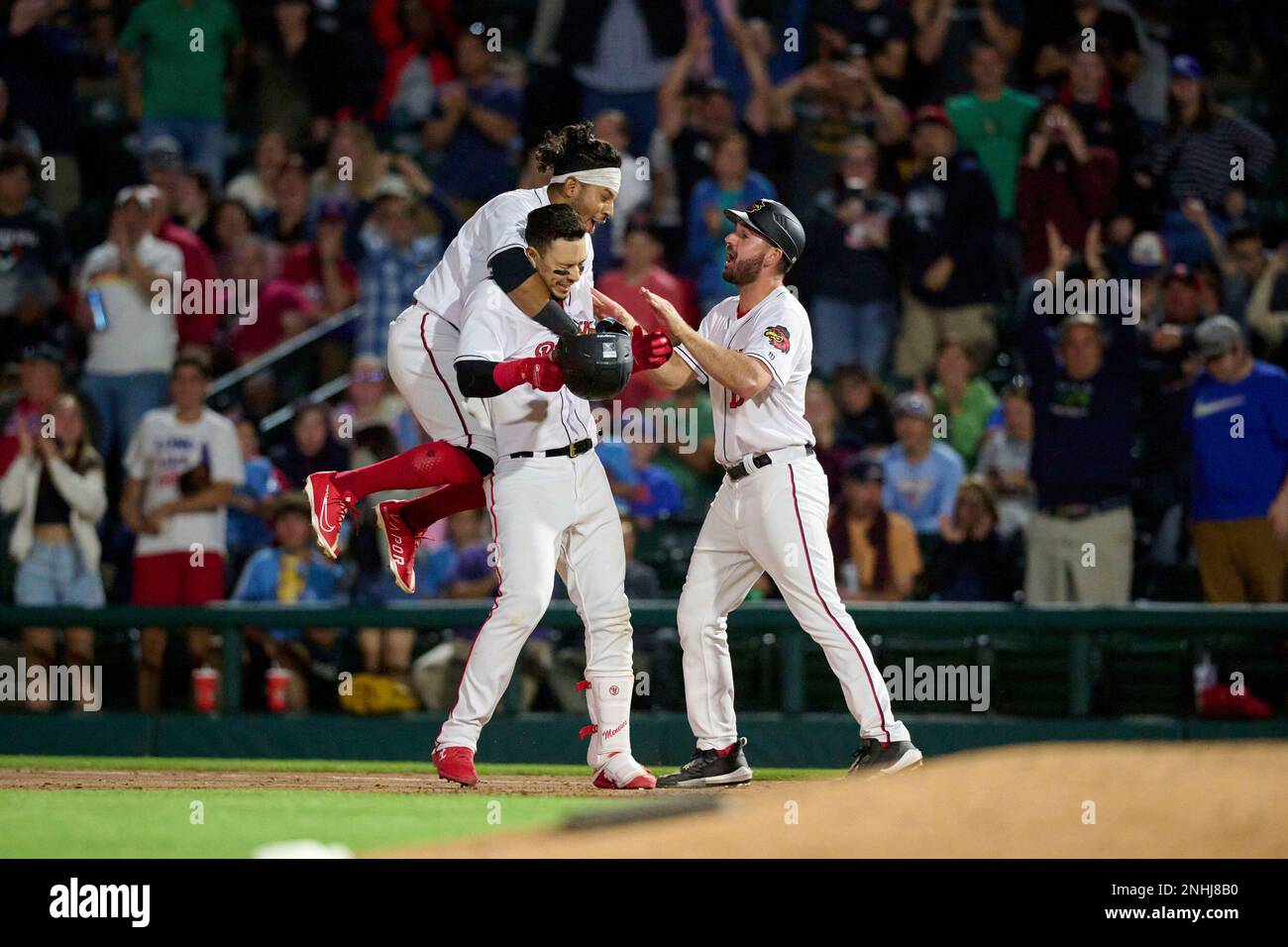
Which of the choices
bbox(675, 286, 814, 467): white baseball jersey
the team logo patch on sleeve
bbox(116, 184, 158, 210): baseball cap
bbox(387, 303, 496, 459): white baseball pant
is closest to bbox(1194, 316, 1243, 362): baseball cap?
bbox(675, 286, 814, 467): white baseball jersey

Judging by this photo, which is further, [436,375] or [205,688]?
[205,688]

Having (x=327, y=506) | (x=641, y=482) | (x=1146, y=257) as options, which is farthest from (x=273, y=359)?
(x=1146, y=257)

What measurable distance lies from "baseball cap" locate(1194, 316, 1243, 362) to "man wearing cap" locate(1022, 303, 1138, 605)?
1.61 feet

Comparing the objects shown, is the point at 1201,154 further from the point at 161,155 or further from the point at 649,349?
the point at 161,155

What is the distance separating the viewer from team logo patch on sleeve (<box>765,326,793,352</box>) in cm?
729

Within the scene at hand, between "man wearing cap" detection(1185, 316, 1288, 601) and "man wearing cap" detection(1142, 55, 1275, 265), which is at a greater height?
"man wearing cap" detection(1142, 55, 1275, 265)

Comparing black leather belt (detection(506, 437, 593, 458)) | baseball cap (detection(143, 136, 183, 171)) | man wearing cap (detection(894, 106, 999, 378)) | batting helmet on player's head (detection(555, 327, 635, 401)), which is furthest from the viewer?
baseball cap (detection(143, 136, 183, 171))

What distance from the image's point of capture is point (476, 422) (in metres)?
7.55

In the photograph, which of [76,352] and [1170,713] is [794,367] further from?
[76,352]

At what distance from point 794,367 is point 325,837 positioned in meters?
2.68

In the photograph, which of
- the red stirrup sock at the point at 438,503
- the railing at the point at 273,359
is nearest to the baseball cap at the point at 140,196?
the railing at the point at 273,359

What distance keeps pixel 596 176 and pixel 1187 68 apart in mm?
6552

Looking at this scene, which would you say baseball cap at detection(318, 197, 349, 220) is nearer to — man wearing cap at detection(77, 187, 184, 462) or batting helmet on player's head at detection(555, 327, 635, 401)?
man wearing cap at detection(77, 187, 184, 462)

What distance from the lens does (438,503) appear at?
784cm
